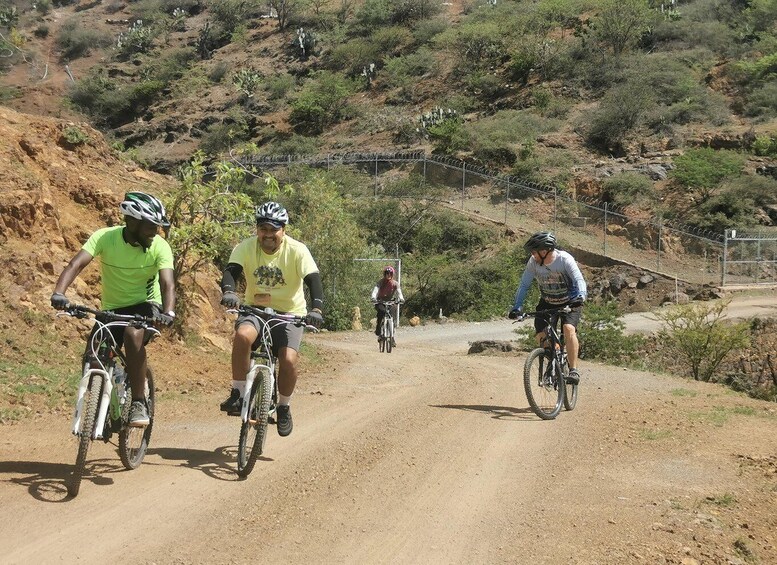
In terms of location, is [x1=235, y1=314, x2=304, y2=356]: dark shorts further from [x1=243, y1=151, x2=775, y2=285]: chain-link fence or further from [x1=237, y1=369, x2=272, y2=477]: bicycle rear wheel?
[x1=243, y1=151, x2=775, y2=285]: chain-link fence

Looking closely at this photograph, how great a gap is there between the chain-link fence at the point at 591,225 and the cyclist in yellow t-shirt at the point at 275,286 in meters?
30.1

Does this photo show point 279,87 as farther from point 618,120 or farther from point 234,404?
point 234,404

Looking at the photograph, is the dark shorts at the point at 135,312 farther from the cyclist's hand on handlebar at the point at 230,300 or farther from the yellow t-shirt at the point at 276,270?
the yellow t-shirt at the point at 276,270

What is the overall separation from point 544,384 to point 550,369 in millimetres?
194

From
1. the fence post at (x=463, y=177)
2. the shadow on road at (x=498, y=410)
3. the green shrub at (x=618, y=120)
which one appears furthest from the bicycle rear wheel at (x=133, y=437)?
the green shrub at (x=618, y=120)

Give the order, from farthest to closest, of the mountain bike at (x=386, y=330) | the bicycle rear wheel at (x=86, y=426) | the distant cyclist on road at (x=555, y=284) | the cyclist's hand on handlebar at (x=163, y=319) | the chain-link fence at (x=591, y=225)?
1. the chain-link fence at (x=591, y=225)
2. the mountain bike at (x=386, y=330)
3. the distant cyclist on road at (x=555, y=284)
4. the cyclist's hand on handlebar at (x=163, y=319)
5. the bicycle rear wheel at (x=86, y=426)

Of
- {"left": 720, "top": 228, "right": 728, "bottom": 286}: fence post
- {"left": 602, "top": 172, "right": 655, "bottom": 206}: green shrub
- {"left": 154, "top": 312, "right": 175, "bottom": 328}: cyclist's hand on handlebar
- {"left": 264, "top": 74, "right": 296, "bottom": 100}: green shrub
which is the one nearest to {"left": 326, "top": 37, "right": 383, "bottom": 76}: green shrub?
{"left": 264, "top": 74, "right": 296, "bottom": 100}: green shrub

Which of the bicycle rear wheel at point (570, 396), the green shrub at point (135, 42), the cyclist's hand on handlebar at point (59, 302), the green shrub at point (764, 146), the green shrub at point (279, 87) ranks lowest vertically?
the bicycle rear wheel at point (570, 396)

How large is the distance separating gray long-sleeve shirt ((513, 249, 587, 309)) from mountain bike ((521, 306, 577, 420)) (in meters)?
0.16

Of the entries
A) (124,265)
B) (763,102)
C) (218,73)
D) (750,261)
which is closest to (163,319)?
(124,265)

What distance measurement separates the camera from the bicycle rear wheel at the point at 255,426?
6547mm

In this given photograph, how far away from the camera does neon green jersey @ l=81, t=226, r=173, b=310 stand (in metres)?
6.39

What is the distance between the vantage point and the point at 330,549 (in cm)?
514

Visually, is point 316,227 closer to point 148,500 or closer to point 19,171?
point 19,171
